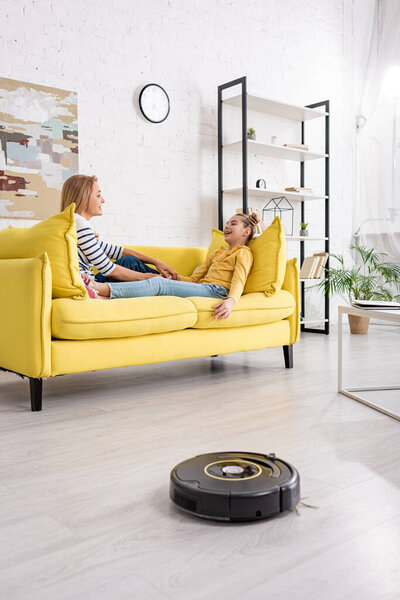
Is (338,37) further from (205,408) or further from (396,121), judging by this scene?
(205,408)

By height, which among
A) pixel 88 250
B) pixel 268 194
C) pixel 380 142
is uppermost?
pixel 380 142

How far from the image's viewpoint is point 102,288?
2693 millimetres

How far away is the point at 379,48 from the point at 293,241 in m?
2.09

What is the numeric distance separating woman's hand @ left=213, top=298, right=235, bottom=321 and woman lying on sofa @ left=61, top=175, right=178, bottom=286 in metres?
0.45

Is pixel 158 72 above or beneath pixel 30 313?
above

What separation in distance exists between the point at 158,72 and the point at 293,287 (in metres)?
2.10

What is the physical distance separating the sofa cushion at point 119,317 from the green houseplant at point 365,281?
7.96 ft

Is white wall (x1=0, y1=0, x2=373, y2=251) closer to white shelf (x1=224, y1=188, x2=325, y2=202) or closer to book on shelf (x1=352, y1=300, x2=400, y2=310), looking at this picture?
white shelf (x1=224, y1=188, x2=325, y2=202)

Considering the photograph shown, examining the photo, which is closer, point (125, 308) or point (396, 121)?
point (125, 308)

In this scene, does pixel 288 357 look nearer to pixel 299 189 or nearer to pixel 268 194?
pixel 268 194

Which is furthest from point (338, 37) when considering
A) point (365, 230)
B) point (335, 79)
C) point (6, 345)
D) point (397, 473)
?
point (397, 473)

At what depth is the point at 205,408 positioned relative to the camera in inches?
90.0

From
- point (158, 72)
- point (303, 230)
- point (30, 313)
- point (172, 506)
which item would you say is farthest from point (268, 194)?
point (172, 506)

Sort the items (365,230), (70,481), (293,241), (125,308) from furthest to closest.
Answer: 1. (365,230)
2. (293,241)
3. (125,308)
4. (70,481)
